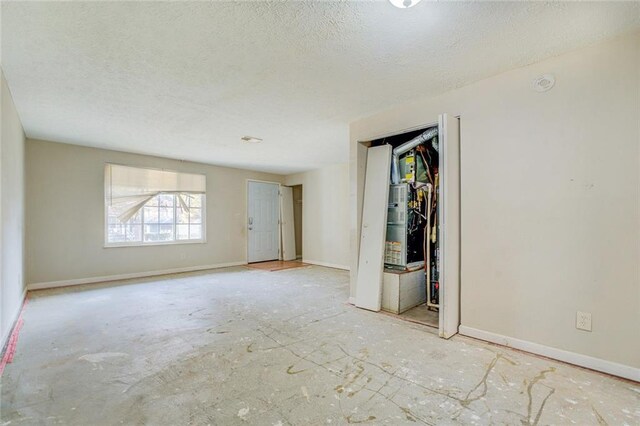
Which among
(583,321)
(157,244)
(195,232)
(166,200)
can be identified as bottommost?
(583,321)

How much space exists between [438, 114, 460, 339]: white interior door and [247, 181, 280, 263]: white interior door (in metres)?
5.25

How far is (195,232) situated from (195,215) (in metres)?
0.36

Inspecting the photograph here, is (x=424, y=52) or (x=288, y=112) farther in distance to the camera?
(x=288, y=112)

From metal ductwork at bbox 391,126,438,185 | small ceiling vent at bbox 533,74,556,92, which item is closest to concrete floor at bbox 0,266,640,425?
metal ductwork at bbox 391,126,438,185

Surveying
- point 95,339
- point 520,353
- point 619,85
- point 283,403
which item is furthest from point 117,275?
point 619,85

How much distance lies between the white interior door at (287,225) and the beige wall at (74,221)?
2446mm

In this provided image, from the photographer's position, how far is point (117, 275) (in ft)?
16.9

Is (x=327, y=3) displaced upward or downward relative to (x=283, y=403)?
upward

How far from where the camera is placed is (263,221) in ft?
24.4

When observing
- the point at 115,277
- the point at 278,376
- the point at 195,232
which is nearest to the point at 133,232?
the point at 115,277

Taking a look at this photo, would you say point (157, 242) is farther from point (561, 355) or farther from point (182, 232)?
point (561, 355)

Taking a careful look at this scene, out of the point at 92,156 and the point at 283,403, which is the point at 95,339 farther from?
the point at 92,156

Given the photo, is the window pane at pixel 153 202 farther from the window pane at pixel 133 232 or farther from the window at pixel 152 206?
the window pane at pixel 133 232

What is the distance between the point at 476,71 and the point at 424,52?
606 mm
